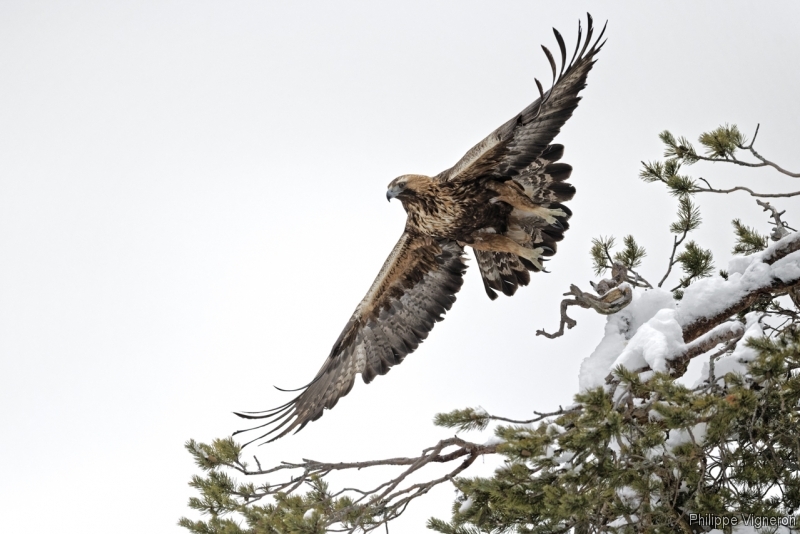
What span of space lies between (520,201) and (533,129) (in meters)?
0.69

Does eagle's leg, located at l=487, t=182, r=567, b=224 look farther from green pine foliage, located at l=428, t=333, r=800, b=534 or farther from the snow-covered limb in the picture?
green pine foliage, located at l=428, t=333, r=800, b=534

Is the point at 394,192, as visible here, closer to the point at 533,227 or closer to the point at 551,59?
the point at 533,227

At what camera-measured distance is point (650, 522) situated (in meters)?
3.25

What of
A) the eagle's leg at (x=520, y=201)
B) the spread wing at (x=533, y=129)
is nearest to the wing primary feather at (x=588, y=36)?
the spread wing at (x=533, y=129)

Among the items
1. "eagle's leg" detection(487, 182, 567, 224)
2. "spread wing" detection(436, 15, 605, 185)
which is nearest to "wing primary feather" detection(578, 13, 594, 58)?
"spread wing" detection(436, 15, 605, 185)

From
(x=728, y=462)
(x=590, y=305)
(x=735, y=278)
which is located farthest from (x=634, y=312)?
(x=728, y=462)

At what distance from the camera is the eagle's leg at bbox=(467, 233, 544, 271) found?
6.28m

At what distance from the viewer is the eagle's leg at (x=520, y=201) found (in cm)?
587

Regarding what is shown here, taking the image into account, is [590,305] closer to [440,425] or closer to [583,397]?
[440,425]

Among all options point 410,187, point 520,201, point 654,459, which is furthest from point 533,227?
point 654,459

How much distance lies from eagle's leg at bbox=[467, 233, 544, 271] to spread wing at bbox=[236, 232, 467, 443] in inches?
13.8

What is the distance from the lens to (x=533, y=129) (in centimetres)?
538

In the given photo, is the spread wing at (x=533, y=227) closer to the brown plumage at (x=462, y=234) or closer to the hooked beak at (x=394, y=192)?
the brown plumage at (x=462, y=234)

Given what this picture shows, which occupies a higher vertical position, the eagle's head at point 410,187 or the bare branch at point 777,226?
the eagle's head at point 410,187
